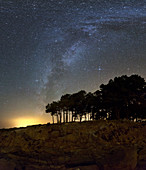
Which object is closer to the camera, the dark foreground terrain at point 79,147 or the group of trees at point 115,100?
the dark foreground terrain at point 79,147

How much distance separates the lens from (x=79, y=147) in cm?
2019

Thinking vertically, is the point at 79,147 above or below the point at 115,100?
below

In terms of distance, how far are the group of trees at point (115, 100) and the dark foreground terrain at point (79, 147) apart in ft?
51.8

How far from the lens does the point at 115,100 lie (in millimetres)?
38375

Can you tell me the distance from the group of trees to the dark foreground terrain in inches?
622

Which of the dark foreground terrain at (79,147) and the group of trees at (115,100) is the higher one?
the group of trees at (115,100)

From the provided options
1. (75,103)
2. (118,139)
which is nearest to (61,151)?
(118,139)

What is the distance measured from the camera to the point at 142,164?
1870cm

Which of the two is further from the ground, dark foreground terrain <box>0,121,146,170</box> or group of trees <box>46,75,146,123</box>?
group of trees <box>46,75,146,123</box>

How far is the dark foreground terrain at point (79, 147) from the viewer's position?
18781 millimetres

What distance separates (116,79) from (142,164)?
75.9 feet

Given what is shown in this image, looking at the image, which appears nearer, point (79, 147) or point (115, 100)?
point (79, 147)

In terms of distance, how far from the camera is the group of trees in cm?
3675

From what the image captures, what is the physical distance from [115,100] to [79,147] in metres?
20.3
